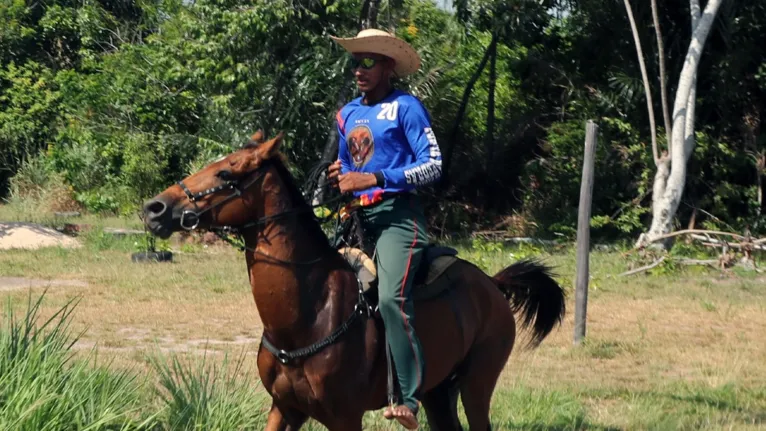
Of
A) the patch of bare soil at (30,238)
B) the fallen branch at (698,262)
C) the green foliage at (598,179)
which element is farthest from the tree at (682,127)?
the patch of bare soil at (30,238)

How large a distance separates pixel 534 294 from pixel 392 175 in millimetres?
2203

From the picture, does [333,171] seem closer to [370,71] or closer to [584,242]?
[370,71]

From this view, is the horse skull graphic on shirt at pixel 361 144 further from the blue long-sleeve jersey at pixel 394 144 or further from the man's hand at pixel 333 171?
the man's hand at pixel 333 171

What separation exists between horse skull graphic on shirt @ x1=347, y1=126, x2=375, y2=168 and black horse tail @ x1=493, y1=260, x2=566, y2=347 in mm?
1782

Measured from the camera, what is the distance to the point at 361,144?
17.9 ft

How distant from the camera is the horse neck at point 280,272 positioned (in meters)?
5.08

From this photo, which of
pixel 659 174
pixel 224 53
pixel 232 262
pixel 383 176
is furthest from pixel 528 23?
pixel 383 176

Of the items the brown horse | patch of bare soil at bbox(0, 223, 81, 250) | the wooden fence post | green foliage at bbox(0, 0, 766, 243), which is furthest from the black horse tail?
patch of bare soil at bbox(0, 223, 81, 250)

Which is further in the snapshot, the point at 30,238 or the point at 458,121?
the point at 458,121

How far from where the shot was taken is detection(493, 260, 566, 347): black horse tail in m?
6.91

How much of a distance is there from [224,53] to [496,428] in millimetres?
14226

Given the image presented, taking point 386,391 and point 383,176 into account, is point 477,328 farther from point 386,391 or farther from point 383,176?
point 383,176

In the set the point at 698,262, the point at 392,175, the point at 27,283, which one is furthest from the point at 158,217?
the point at 698,262

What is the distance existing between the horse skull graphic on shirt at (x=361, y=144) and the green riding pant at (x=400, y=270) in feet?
0.84
